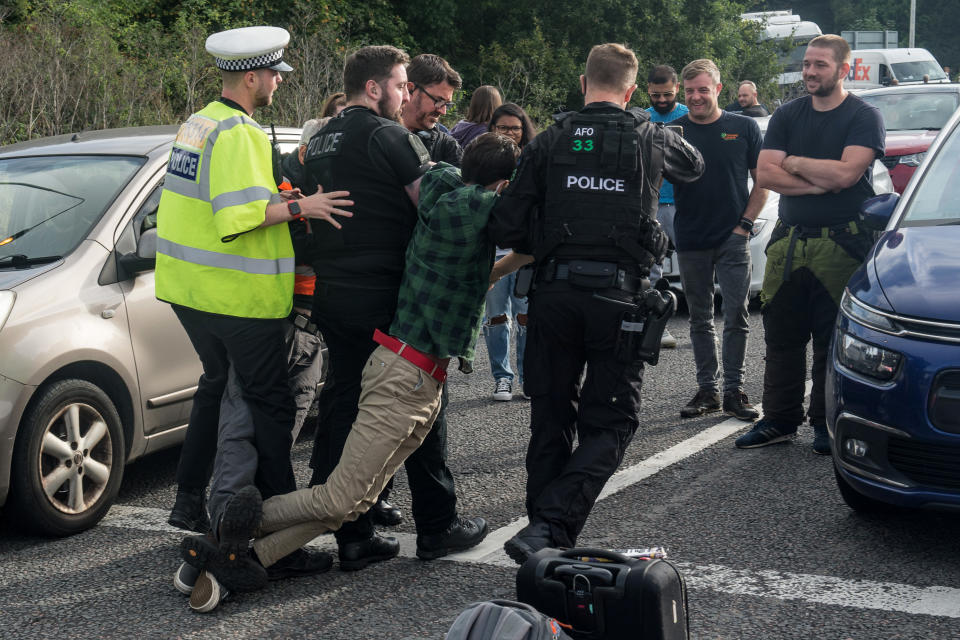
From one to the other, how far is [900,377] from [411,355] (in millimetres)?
1792

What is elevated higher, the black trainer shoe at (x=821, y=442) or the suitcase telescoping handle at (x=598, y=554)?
the suitcase telescoping handle at (x=598, y=554)

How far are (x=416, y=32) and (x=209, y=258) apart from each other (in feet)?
81.4

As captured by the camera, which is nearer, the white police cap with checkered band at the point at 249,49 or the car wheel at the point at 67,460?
the white police cap with checkered band at the point at 249,49

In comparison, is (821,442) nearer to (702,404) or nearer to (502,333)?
(702,404)

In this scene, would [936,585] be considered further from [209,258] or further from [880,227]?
[209,258]

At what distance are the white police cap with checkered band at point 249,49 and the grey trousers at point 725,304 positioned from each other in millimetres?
3378

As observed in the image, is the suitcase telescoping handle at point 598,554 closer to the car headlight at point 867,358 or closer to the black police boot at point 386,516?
the car headlight at point 867,358

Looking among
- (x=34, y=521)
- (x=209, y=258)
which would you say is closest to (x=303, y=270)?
(x=209, y=258)

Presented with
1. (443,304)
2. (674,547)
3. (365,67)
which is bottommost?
(674,547)

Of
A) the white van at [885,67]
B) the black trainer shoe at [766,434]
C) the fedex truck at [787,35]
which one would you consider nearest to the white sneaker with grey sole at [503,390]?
the black trainer shoe at [766,434]

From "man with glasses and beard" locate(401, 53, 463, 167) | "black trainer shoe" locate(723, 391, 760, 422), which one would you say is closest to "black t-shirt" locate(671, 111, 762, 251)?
"black trainer shoe" locate(723, 391, 760, 422)

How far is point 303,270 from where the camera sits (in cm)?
443

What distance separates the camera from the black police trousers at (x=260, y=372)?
4168mm

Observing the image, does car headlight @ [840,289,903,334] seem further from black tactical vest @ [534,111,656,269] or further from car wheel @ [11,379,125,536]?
car wheel @ [11,379,125,536]
